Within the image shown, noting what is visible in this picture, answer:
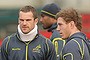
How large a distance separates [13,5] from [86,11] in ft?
9.70

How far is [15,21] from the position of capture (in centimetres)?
1881

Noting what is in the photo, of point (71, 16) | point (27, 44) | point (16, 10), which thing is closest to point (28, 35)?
point (27, 44)

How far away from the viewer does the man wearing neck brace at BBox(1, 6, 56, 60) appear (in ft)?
21.1

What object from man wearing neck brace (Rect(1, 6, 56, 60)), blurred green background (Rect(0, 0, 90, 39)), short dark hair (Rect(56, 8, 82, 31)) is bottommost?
blurred green background (Rect(0, 0, 90, 39))

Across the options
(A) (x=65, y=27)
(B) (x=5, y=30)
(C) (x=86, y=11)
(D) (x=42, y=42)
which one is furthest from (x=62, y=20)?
(C) (x=86, y=11)

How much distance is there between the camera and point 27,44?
6512 millimetres

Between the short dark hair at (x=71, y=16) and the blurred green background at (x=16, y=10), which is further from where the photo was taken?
the blurred green background at (x=16, y=10)

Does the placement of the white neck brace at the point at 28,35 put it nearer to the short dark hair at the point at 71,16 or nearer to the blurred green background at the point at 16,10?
the short dark hair at the point at 71,16

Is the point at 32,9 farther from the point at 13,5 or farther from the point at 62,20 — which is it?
the point at 13,5

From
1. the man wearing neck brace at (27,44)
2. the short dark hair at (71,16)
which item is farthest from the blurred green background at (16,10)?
the short dark hair at (71,16)

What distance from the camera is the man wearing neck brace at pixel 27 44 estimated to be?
6438 mm

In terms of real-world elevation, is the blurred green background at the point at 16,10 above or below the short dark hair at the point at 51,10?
below

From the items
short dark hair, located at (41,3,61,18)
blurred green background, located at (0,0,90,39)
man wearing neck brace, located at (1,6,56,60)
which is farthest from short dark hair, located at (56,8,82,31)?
blurred green background, located at (0,0,90,39)

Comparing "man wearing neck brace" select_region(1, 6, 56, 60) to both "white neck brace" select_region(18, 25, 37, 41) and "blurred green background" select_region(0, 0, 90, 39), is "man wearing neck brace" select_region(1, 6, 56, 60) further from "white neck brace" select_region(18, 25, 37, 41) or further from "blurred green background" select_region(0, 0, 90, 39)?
"blurred green background" select_region(0, 0, 90, 39)
